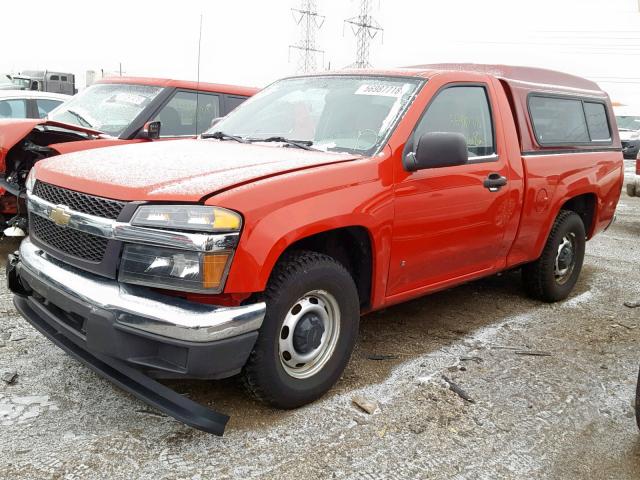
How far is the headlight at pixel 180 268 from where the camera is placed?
2600mm

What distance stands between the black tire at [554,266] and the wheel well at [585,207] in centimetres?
15

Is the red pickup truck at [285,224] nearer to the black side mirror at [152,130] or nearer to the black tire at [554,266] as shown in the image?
the black tire at [554,266]

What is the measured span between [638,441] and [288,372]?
1766mm

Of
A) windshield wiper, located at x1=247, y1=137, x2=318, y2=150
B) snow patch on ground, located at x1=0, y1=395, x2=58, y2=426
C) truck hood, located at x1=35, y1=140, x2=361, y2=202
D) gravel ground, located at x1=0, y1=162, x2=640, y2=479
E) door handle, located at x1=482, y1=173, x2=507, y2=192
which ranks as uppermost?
windshield wiper, located at x1=247, y1=137, x2=318, y2=150

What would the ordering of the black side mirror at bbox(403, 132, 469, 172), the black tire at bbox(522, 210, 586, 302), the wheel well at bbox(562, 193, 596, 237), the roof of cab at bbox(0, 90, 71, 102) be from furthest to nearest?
1. the roof of cab at bbox(0, 90, 71, 102)
2. the wheel well at bbox(562, 193, 596, 237)
3. the black tire at bbox(522, 210, 586, 302)
4. the black side mirror at bbox(403, 132, 469, 172)

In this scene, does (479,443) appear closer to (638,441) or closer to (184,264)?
(638,441)

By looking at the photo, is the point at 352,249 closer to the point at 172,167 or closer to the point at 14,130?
the point at 172,167

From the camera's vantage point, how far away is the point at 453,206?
3779 mm

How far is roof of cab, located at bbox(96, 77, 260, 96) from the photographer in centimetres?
639

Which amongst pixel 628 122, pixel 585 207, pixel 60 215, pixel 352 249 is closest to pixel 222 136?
pixel 352 249

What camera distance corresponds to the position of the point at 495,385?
141 inches

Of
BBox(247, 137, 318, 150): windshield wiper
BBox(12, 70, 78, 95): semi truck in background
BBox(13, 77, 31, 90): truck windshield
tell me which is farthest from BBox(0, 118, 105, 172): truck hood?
BBox(12, 70, 78, 95): semi truck in background

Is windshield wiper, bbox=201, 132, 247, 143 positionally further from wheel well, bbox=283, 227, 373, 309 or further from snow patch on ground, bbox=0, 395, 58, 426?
snow patch on ground, bbox=0, 395, 58, 426

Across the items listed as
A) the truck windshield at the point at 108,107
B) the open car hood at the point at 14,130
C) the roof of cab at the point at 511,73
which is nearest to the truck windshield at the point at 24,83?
the truck windshield at the point at 108,107
